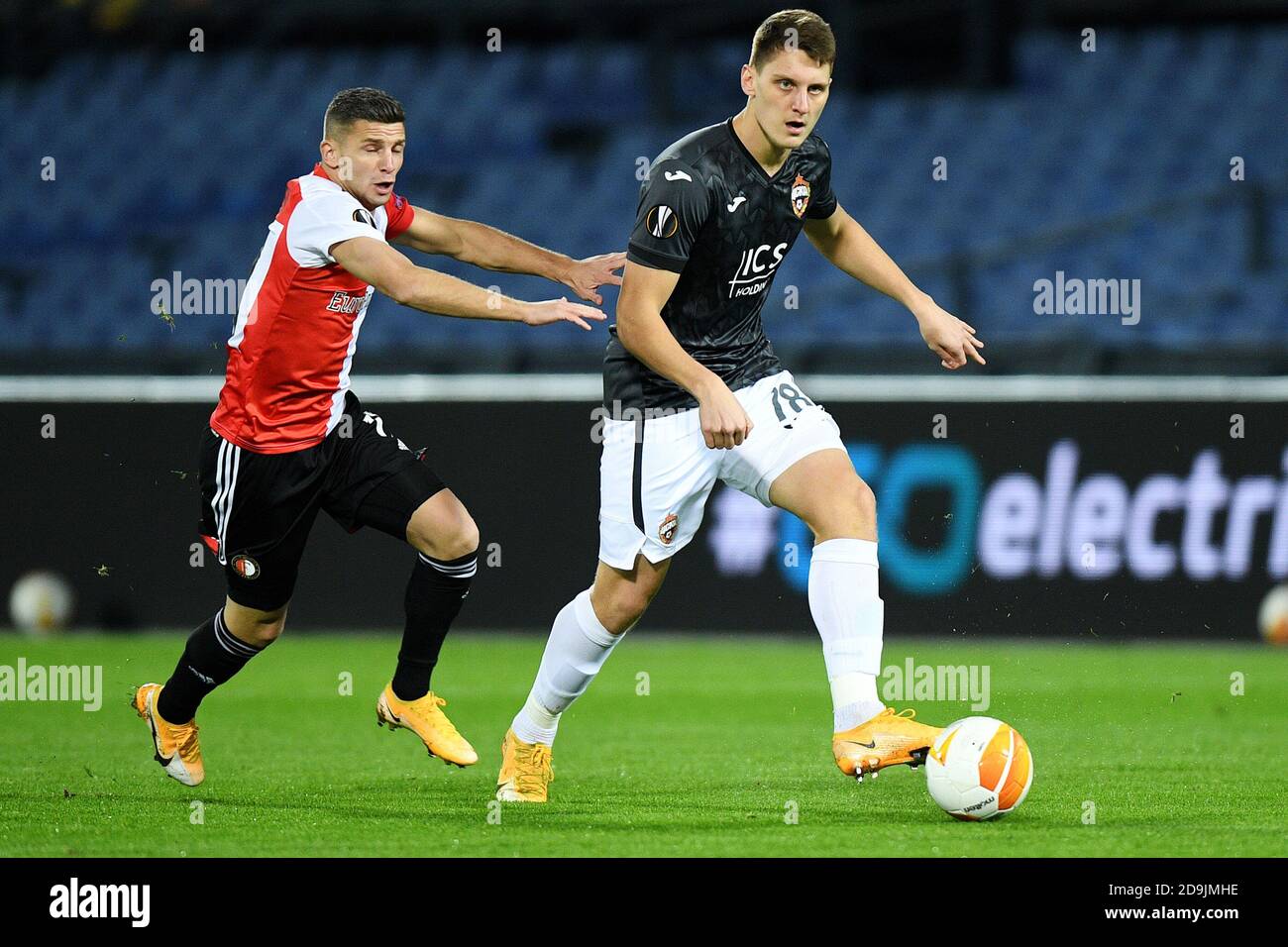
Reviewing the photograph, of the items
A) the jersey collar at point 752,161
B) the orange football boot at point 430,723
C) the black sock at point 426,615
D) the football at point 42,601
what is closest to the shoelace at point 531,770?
the orange football boot at point 430,723

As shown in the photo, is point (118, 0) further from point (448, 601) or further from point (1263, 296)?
point (448, 601)

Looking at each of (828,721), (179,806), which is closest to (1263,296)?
(828,721)

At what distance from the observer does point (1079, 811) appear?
4906 mm

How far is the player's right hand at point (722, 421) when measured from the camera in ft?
15.4

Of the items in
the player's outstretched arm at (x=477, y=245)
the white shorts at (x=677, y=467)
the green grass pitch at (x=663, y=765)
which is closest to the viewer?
the green grass pitch at (x=663, y=765)

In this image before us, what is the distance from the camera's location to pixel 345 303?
18.1ft

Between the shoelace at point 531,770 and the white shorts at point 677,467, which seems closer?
the white shorts at point 677,467

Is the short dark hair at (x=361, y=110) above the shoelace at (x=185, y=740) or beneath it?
above

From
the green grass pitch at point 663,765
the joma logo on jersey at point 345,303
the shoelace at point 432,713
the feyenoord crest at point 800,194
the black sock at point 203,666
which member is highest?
the feyenoord crest at point 800,194

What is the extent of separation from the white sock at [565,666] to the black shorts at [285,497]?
65 centimetres

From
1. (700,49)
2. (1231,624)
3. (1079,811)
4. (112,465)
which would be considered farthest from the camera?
(700,49)

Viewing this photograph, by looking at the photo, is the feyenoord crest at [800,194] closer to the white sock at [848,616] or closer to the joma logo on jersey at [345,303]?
the white sock at [848,616]

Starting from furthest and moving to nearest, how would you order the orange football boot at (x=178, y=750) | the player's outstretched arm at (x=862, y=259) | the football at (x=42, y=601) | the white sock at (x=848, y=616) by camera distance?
the football at (x=42, y=601)
the orange football boot at (x=178, y=750)
the player's outstretched arm at (x=862, y=259)
the white sock at (x=848, y=616)

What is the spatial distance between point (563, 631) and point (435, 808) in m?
0.64
